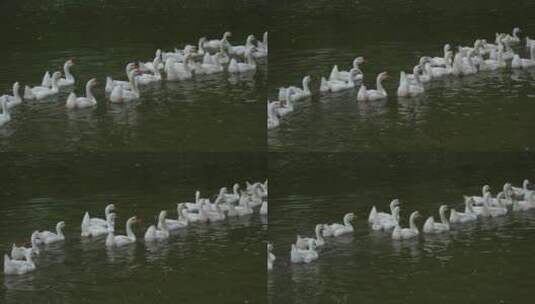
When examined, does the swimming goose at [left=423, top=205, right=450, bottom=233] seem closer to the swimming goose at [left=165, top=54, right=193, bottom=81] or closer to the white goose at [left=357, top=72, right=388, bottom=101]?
the white goose at [left=357, top=72, right=388, bottom=101]

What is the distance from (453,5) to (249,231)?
4.13 metres

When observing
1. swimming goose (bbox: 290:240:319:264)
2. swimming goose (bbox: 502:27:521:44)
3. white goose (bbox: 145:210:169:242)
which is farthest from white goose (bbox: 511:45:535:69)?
white goose (bbox: 145:210:169:242)

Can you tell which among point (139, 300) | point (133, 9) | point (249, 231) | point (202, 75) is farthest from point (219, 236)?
point (133, 9)

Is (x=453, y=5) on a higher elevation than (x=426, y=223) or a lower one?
higher

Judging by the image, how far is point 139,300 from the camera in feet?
37.0

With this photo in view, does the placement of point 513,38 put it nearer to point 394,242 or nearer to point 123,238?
point 394,242

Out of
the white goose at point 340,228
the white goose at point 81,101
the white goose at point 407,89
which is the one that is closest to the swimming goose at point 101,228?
the white goose at point 81,101

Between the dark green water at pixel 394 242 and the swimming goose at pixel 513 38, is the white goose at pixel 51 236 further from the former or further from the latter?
the swimming goose at pixel 513 38

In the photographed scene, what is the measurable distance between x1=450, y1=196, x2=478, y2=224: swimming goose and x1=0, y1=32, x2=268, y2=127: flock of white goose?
2.48 metres

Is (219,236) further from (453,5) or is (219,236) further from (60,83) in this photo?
(453,5)

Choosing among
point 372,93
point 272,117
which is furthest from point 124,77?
point 372,93

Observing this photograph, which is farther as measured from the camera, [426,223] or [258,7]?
[258,7]

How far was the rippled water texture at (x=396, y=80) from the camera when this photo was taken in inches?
488

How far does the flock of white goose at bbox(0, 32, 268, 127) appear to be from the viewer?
43.3ft
